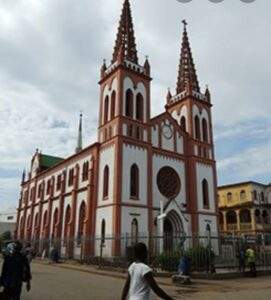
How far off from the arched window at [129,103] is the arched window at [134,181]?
4676mm

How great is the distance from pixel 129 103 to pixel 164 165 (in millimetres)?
6227

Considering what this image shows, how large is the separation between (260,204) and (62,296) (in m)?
48.5

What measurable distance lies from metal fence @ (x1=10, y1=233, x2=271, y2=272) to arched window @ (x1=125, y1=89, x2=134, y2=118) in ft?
35.2

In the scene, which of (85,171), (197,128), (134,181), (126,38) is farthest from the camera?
(197,128)

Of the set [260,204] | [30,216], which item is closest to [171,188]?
[30,216]

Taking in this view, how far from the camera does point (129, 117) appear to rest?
107ft

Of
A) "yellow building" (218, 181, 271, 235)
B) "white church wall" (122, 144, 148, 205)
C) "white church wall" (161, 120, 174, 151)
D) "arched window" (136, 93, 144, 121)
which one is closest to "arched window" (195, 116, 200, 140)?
"white church wall" (161, 120, 174, 151)

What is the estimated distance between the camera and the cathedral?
99.9ft

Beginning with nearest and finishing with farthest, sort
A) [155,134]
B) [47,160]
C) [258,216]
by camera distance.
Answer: [155,134] < [47,160] < [258,216]

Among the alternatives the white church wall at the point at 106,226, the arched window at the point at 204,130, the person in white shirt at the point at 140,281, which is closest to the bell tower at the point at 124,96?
the white church wall at the point at 106,226

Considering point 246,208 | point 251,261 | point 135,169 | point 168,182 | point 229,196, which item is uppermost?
point 229,196

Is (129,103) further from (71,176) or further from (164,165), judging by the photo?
(71,176)

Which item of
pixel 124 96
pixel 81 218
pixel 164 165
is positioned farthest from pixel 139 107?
pixel 81 218

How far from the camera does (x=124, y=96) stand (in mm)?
33219
